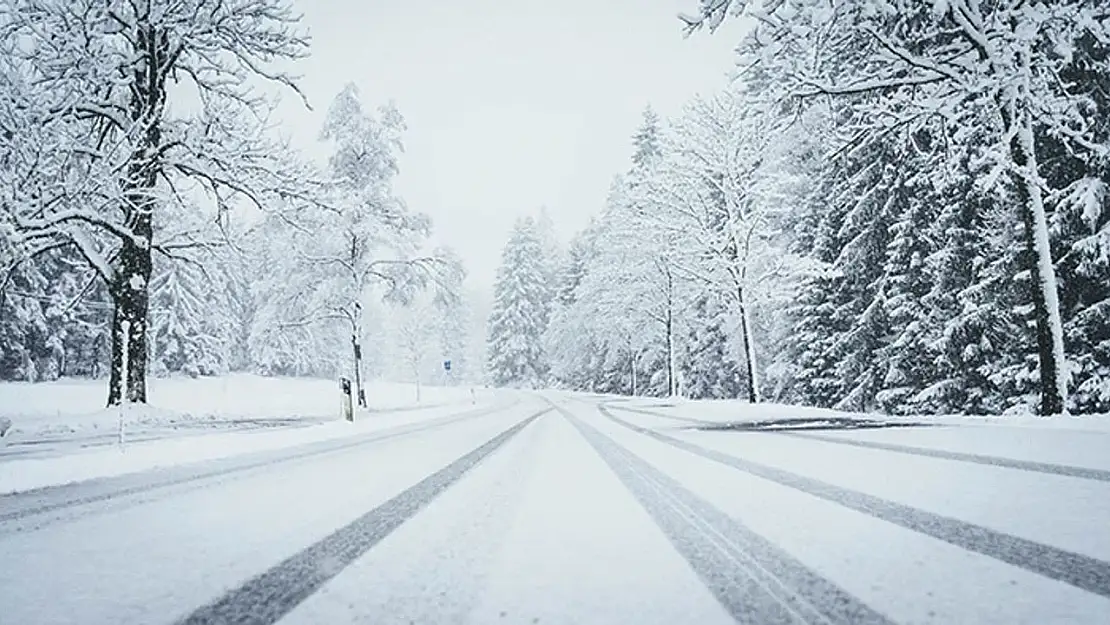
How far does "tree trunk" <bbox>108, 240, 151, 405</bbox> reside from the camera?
53.3 feet

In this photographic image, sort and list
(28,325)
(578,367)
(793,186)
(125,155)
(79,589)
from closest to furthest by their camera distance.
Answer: (79,589) < (125,155) < (793,186) < (28,325) < (578,367)

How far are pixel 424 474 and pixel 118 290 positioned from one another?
14.4 metres

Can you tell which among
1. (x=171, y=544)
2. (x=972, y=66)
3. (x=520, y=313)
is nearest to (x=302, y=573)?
(x=171, y=544)

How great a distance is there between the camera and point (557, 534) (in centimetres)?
336

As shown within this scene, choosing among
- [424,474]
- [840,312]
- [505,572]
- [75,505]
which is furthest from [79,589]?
[840,312]

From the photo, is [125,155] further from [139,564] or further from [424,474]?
[139,564]

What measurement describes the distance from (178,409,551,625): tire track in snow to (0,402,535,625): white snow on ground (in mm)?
83

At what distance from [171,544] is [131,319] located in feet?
52.3

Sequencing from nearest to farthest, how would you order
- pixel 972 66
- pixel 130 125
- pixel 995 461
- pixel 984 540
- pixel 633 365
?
pixel 984 540, pixel 995 461, pixel 972 66, pixel 130 125, pixel 633 365

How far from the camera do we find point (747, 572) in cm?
253

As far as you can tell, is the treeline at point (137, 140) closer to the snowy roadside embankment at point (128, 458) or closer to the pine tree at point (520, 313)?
the snowy roadside embankment at point (128, 458)

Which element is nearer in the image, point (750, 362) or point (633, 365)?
point (750, 362)

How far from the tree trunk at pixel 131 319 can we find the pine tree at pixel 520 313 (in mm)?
56057

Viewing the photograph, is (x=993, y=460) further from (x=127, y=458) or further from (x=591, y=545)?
(x=127, y=458)
